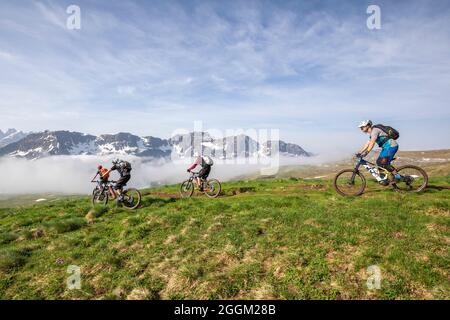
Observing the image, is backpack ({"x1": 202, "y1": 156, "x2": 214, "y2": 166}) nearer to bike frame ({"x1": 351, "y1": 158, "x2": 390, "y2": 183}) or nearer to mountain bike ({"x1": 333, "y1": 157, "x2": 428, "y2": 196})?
mountain bike ({"x1": 333, "y1": 157, "x2": 428, "y2": 196})

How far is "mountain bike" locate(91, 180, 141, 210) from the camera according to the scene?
20703mm

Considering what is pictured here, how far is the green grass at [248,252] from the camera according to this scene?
31.1ft

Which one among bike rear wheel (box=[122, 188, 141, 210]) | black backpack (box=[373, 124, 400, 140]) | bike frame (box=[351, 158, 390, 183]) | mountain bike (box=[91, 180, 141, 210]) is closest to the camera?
black backpack (box=[373, 124, 400, 140])

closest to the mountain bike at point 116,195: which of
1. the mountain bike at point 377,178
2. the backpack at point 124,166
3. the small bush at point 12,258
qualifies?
the backpack at point 124,166

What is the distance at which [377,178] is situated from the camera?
1792 cm

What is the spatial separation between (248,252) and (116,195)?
12.9m

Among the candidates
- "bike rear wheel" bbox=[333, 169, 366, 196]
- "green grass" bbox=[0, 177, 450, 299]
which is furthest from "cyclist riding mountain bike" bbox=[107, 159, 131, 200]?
"bike rear wheel" bbox=[333, 169, 366, 196]

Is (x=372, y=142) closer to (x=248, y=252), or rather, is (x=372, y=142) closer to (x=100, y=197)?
(x=248, y=252)

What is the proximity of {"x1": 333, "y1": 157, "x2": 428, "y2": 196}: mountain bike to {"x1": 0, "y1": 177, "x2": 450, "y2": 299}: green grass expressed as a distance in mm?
685

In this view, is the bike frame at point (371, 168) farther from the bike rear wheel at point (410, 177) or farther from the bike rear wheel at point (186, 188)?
the bike rear wheel at point (186, 188)

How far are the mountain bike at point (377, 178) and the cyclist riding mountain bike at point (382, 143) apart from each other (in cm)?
34

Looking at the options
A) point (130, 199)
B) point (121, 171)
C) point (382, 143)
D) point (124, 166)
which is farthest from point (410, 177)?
point (121, 171)

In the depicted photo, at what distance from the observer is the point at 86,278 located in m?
11.2
